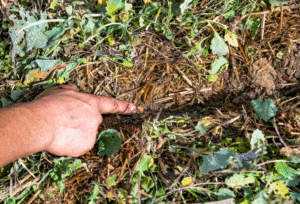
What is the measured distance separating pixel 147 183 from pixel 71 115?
2.56 ft

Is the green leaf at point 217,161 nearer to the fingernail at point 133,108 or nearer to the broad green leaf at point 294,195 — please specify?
the broad green leaf at point 294,195

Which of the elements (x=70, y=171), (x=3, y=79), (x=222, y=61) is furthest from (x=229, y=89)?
(x=3, y=79)

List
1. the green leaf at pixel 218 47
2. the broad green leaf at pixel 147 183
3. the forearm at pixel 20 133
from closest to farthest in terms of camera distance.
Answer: the forearm at pixel 20 133
the broad green leaf at pixel 147 183
the green leaf at pixel 218 47

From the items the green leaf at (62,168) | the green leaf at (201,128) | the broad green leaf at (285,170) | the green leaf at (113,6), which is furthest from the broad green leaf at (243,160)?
the green leaf at (113,6)

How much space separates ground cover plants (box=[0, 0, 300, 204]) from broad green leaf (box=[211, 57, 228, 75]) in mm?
12

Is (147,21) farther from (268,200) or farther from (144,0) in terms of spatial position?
(268,200)

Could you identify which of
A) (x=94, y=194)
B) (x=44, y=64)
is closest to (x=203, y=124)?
(x=94, y=194)

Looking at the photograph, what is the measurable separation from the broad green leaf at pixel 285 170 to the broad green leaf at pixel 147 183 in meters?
0.84

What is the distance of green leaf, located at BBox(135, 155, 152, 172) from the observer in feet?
5.36

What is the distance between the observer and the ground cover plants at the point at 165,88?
5.17 feet

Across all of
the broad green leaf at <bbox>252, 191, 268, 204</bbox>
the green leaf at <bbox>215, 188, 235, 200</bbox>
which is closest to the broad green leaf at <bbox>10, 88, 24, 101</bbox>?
the green leaf at <bbox>215, 188, 235, 200</bbox>

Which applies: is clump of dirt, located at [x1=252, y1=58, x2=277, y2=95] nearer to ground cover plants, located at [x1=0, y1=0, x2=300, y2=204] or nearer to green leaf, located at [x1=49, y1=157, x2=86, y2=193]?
ground cover plants, located at [x1=0, y1=0, x2=300, y2=204]

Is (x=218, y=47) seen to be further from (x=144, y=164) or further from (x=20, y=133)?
(x=20, y=133)

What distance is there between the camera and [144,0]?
71.6 inches
